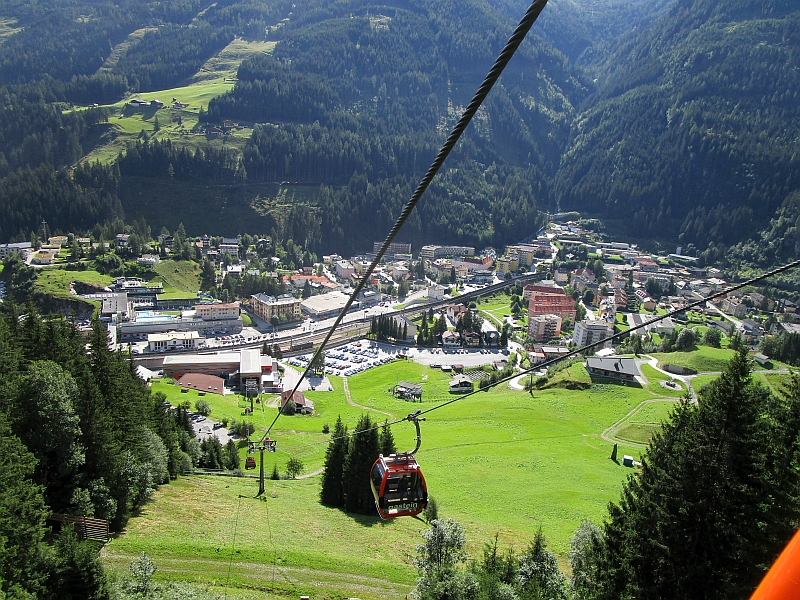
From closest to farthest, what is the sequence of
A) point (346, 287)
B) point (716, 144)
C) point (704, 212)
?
point (346, 287), point (704, 212), point (716, 144)

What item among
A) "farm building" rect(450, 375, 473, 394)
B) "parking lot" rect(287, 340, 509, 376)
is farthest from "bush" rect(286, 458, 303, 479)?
"parking lot" rect(287, 340, 509, 376)

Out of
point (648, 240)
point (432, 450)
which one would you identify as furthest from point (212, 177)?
point (648, 240)

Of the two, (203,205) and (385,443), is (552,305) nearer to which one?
(385,443)

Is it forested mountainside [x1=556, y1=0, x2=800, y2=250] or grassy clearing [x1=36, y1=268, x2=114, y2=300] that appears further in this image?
forested mountainside [x1=556, y1=0, x2=800, y2=250]

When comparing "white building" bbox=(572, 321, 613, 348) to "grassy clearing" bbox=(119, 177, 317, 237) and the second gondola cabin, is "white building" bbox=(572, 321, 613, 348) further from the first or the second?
"grassy clearing" bbox=(119, 177, 317, 237)

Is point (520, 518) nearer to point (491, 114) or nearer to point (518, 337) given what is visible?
point (518, 337)

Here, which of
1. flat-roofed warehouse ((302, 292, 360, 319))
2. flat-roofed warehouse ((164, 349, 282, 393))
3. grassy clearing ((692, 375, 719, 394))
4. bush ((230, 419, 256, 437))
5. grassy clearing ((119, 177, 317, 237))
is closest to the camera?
bush ((230, 419, 256, 437))

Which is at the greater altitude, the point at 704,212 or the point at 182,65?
the point at 182,65
